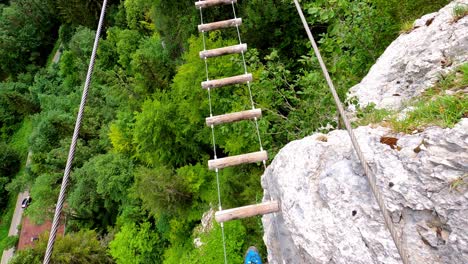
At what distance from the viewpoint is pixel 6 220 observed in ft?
93.6

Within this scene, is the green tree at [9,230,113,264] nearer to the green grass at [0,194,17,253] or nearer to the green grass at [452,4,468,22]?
the green grass at [452,4,468,22]

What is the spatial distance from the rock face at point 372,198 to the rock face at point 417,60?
1.52m

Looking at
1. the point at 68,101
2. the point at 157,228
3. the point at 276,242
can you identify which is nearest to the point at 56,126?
the point at 68,101

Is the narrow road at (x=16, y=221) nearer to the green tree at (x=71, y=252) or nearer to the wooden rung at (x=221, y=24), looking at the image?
the green tree at (x=71, y=252)

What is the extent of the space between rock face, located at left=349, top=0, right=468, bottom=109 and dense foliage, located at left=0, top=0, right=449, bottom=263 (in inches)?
31.8

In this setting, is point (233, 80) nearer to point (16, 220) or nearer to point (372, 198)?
point (372, 198)

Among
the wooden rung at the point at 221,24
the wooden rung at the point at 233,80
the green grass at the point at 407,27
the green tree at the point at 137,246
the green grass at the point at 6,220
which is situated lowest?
the green grass at the point at 6,220

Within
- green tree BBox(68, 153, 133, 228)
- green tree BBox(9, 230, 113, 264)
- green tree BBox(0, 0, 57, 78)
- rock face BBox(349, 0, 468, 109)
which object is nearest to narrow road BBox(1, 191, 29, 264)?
green tree BBox(68, 153, 133, 228)

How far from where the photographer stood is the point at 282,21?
12.5m

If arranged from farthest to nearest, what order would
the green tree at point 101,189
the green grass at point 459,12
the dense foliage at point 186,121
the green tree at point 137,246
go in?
the green tree at point 101,189 → the green tree at point 137,246 → the dense foliage at point 186,121 → the green grass at point 459,12

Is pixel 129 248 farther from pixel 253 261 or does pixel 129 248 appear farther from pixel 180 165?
pixel 253 261

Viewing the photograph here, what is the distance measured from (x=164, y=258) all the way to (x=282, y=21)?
1040cm

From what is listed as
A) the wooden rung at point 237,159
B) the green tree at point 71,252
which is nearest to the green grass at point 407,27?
the wooden rung at point 237,159

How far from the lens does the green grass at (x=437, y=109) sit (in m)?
3.63
